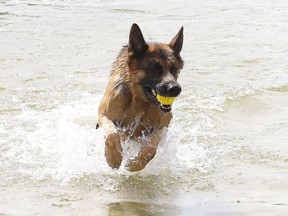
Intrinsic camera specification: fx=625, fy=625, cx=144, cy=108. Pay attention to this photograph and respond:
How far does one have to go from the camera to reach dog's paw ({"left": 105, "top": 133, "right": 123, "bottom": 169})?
5.97 meters

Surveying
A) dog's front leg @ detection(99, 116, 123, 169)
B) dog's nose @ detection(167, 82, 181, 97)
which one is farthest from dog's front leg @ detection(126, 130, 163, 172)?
dog's nose @ detection(167, 82, 181, 97)

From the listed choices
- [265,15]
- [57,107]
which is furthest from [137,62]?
[265,15]

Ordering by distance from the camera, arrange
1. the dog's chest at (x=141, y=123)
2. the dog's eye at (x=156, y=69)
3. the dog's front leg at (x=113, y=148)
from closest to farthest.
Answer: the dog's front leg at (x=113, y=148), the dog's eye at (x=156, y=69), the dog's chest at (x=141, y=123)

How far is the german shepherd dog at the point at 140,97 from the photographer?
19.7ft

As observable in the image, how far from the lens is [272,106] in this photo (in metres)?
8.73

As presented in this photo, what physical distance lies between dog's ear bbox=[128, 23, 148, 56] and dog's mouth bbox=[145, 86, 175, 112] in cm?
39

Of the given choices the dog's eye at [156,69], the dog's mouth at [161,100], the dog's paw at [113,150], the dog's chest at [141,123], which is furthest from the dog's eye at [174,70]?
the dog's paw at [113,150]

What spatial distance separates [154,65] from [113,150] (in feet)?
3.02

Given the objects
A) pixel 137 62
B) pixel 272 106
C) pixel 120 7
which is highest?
pixel 137 62

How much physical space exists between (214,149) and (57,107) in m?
2.65

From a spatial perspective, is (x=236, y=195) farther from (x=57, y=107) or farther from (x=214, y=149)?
(x=57, y=107)

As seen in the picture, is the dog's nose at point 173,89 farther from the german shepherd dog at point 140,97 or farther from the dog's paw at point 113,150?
the dog's paw at point 113,150

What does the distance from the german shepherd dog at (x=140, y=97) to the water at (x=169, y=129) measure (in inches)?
12.4

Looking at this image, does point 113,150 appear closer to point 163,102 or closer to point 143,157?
point 143,157
